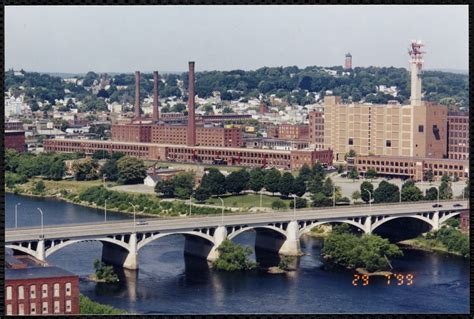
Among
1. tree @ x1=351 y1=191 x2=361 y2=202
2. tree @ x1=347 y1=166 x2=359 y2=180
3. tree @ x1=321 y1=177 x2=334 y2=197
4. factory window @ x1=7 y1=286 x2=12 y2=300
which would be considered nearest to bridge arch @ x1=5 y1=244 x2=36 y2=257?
factory window @ x1=7 y1=286 x2=12 y2=300

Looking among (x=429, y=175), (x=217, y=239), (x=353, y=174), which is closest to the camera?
(x=217, y=239)

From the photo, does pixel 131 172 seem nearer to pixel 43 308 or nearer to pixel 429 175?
pixel 429 175

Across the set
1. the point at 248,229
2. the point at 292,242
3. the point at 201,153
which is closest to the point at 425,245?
the point at 292,242

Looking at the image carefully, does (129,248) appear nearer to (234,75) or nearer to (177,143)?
(177,143)

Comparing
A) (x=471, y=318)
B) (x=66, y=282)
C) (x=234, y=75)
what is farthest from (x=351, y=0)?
(x=234, y=75)

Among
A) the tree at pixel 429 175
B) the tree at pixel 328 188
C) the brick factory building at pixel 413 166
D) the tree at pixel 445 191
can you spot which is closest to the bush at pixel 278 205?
the tree at pixel 328 188

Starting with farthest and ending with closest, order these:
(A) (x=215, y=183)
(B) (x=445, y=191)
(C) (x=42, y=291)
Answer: (A) (x=215, y=183) < (B) (x=445, y=191) < (C) (x=42, y=291)

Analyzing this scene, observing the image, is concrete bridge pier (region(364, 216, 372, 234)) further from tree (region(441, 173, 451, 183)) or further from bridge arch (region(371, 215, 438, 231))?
tree (region(441, 173, 451, 183))
